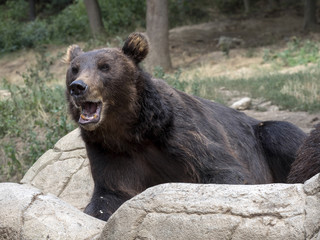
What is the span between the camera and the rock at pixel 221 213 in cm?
342

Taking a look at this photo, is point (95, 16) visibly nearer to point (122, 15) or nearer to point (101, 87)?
point (122, 15)

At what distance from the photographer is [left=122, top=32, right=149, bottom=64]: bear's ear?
5.99 m

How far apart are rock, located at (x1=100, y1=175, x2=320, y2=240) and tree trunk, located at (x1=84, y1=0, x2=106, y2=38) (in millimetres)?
21236

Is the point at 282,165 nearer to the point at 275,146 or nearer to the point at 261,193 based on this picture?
the point at 275,146

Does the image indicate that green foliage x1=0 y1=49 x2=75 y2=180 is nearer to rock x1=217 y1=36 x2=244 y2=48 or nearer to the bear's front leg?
the bear's front leg

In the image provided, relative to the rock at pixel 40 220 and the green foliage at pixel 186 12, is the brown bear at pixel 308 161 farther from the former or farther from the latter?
the green foliage at pixel 186 12

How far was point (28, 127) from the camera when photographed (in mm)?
9648

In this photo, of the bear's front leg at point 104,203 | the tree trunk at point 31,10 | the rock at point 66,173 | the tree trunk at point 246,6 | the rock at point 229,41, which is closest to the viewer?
the bear's front leg at point 104,203

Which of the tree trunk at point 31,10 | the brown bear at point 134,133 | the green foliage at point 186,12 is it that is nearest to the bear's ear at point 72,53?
the brown bear at point 134,133

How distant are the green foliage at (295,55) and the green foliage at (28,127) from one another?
26.7ft

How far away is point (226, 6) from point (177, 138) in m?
25.6

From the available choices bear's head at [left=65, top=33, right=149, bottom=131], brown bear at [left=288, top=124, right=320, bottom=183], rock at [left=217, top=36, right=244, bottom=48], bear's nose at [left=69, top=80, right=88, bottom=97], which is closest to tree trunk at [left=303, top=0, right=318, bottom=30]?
rock at [left=217, top=36, right=244, bottom=48]

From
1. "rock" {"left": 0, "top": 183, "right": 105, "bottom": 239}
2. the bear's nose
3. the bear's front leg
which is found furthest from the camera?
the bear's front leg

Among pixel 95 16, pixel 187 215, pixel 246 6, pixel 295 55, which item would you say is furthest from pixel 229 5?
pixel 187 215
